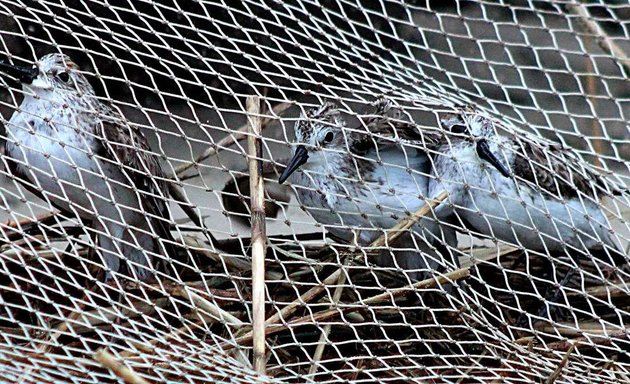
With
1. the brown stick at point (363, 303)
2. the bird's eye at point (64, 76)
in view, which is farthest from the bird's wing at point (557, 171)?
Result: the bird's eye at point (64, 76)

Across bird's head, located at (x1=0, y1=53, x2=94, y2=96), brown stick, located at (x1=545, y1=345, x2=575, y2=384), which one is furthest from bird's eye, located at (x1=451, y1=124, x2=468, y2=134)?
bird's head, located at (x1=0, y1=53, x2=94, y2=96)

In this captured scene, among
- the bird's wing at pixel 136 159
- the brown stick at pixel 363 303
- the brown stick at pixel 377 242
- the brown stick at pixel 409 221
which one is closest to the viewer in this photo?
the brown stick at pixel 363 303

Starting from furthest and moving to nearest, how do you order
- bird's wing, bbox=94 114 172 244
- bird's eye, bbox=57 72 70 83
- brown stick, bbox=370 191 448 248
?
bird's eye, bbox=57 72 70 83 → bird's wing, bbox=94 114 172 244 → brown stick, bbox=370 191 448 248

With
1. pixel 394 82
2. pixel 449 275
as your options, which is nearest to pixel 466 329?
pixel 449 275

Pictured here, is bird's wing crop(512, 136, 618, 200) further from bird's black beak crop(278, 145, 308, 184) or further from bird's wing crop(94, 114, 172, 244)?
bird's wing crop(94, 114, 172, 244)

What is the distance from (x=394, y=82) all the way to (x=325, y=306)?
1.07 m

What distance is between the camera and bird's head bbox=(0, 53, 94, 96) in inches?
131

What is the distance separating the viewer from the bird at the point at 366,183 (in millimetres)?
3285

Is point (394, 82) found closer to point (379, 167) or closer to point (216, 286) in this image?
point (379, 167)

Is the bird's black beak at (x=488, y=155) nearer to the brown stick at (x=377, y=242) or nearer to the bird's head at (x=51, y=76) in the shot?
the brown stick at (x=377, y=242)

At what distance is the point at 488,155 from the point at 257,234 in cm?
79

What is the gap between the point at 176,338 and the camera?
112 inches

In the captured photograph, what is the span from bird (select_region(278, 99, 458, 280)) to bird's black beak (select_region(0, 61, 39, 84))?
82cm

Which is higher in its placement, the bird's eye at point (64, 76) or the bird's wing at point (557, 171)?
the bird's eye at point (64, 76)
